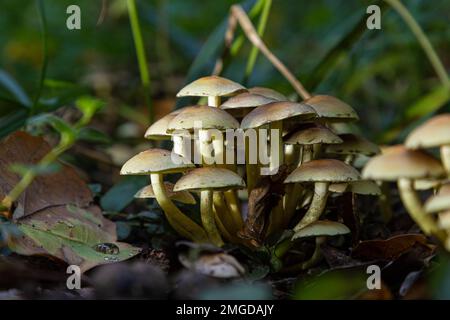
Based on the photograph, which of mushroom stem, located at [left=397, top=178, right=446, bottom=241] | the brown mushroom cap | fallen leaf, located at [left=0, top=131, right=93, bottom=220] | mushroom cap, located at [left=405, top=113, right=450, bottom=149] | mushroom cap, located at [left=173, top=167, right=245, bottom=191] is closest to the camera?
mushroom cap, located at [left=405, top=113, right=450, bottom=149]

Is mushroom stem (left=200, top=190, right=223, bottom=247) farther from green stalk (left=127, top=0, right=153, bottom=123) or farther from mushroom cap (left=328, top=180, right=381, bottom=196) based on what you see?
green stalk (left=127, top=0, right=153, bottom=123)

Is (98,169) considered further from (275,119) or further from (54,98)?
(275,119)

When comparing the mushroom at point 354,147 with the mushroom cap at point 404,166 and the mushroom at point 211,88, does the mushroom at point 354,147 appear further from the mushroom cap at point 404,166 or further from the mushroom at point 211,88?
the mushroom cap at point 404,166

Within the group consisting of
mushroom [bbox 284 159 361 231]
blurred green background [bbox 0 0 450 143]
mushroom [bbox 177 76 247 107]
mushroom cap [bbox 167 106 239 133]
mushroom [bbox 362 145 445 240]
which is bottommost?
mushroom [bbox 362 145 445 240]

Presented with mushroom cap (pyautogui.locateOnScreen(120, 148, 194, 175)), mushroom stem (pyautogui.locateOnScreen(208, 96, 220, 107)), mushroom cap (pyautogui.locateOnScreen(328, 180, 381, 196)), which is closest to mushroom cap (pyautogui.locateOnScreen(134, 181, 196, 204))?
mushroom cap (pyautogui.locateOnScreen(120, 148, 194, 175))

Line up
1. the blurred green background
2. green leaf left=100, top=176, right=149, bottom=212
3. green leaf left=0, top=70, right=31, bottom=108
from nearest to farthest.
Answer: green leaf left=100, top=176, right=149, bottom=212 → green leaf left=0, top=70, right=31, bottom=108 → the blurred green background

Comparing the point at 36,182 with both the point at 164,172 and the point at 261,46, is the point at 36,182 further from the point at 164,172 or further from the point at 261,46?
the point at 261,46
